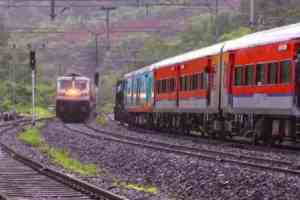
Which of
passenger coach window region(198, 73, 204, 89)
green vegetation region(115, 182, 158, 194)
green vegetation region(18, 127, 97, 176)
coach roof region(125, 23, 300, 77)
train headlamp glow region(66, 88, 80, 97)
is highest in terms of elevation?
coach roof region(125, 23, 300, 77)

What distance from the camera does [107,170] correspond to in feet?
58.8

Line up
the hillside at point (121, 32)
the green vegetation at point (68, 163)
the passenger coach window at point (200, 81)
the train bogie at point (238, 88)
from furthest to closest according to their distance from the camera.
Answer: the hillside at point (121, 32) → the passenger coach window at point (200, 81) → the train bogie at point (238, 88) → the green vegetation at point (68, 163)

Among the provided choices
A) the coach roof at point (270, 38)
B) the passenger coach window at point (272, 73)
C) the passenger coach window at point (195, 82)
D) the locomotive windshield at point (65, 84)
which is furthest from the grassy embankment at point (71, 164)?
the locomotive windshield at point (65, 84)

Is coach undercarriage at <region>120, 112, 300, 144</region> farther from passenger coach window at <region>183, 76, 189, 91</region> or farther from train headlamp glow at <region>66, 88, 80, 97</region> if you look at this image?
train headlamp glow at <region>66, 88, 80, 97</region>

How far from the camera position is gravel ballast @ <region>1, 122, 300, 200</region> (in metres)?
12.9

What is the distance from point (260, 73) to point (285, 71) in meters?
1.82

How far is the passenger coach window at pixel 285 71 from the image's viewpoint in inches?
805

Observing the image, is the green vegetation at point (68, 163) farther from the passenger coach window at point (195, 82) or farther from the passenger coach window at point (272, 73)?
the passenger coach window at point (195, 82)

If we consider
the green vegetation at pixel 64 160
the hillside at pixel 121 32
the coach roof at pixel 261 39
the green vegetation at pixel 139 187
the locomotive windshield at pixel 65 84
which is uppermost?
the hillside at pixel 121 32

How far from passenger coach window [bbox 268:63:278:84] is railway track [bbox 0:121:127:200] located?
21.7 feet

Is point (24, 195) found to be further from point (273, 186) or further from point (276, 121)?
point (276, 121)

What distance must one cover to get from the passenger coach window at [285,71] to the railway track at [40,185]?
6.44m

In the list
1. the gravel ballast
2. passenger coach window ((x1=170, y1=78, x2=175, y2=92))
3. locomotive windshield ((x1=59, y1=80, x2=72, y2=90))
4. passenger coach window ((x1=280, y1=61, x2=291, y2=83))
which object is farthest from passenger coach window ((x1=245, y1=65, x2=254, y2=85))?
locomotive windshield ((x1=59, y1=80, x2=72, y2=90))

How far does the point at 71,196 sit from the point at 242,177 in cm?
325
